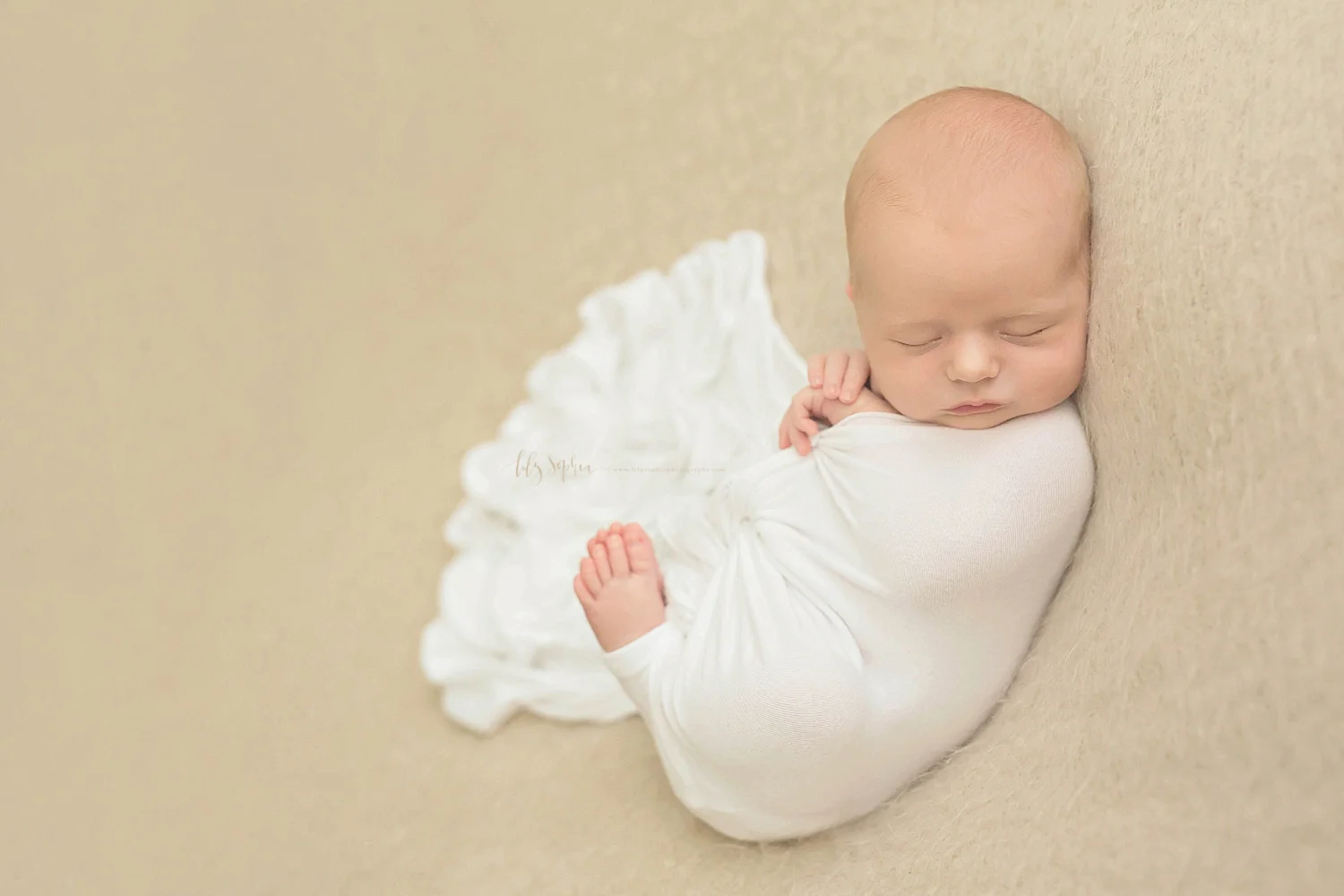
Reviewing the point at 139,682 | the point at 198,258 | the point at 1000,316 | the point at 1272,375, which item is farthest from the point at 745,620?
the point at 198,258

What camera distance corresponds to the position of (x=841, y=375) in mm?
996

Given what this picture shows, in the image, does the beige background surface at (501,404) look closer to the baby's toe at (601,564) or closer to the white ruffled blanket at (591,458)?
the white ruffled blanket at (591,458)

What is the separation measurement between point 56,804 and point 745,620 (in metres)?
0.67

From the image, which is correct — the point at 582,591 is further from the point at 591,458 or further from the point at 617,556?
the point at 591,458

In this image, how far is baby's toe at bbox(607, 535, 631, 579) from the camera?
1.06 m

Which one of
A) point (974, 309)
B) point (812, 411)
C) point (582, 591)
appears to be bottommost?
point (582, 591)

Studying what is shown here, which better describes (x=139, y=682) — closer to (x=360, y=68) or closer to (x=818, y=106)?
(x=360, y=68)


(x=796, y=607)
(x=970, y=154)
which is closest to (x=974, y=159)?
(x=970, y=154)

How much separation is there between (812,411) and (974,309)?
217 mm

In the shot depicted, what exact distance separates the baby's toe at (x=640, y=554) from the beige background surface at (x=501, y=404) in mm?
190

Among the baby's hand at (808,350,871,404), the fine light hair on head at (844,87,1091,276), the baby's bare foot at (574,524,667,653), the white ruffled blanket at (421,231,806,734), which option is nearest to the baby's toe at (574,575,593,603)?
the baby's bare foot at (574,524,667,653)

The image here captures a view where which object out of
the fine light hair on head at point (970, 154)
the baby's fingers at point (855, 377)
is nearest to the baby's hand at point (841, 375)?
the baby's fingers at point (855, 377)

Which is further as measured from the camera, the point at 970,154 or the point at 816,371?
the point at 816,371

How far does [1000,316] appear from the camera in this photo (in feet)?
2.77
